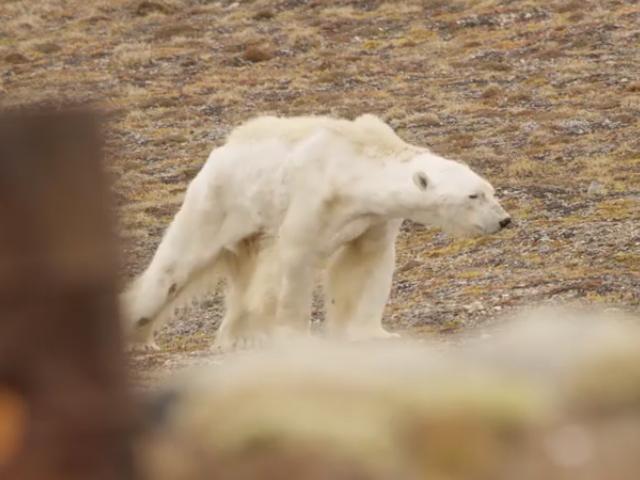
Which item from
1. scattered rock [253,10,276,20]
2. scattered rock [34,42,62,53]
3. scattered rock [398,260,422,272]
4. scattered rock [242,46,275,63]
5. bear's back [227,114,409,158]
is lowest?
scattered rock [253,10,276,20]

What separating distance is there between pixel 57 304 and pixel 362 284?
34.8 feet

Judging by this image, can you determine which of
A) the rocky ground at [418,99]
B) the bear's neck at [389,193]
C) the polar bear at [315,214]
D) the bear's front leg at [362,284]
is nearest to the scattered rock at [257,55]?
the rocky ground at [418,99]

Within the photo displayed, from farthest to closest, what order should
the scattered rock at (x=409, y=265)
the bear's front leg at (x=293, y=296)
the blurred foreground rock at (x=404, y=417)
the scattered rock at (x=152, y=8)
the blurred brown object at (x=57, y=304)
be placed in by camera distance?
1. the scattered rock at (x=152, y=8)
2. the scattered rock at (x=409, y=265)
3. the bear's front leg at (x=293, y=296)
4. the blurred foreground rock at (x=404, y=417)
5. the blurred brown object at (x=57, y=304)

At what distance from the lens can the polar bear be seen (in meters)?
13.5

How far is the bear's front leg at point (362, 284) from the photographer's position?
13.6m

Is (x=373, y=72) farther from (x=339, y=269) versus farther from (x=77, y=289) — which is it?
(x=77, y=289)

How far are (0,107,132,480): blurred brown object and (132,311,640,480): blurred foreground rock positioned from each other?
0.49 ft

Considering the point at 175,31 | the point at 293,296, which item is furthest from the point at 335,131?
the point at 175,31

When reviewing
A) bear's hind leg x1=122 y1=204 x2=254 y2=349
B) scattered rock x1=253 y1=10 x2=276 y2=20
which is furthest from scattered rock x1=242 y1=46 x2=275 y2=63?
bear's hind leg x1=122 y1=204 x2=254 y2=349

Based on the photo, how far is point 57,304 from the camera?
10.2ft

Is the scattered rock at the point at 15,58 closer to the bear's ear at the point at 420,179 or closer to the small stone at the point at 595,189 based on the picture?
the small stone at the point at 595,189

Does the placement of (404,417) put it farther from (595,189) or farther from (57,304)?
(595,189)

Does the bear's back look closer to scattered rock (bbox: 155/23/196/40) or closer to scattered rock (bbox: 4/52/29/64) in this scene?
scattered rock (bbox: 4/52/29/64)

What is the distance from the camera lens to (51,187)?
10.1ft
